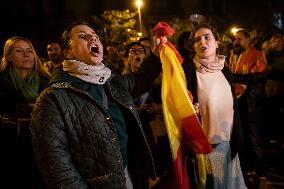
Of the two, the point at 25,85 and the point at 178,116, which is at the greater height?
the point at 25,85

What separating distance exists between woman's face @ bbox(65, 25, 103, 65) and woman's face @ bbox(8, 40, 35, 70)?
1.19 metres

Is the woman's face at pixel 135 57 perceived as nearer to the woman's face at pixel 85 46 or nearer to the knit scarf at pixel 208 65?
the knit scarf at pixel 208 65

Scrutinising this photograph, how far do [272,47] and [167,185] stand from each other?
3.82 m

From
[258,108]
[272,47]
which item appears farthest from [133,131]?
[272,47]

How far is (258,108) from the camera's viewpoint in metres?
6.14

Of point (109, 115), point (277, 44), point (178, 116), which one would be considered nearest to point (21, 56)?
point (109, 115)

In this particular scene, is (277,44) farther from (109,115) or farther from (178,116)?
(109,115)

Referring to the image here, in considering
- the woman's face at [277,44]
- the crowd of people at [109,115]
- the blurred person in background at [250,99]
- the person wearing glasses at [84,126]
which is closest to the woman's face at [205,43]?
the crowd of people at [109,115]

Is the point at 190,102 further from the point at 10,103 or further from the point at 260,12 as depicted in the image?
the point at 260,12

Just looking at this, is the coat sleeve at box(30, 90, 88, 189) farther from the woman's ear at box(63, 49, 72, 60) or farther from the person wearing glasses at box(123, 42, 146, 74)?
the person wearing glasses at box(123, 42, 146, 74)

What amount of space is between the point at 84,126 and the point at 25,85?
56.0 inches

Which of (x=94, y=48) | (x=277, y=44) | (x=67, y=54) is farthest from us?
(x=277, y=44)

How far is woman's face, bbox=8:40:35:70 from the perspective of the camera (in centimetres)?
408

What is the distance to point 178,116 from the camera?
394cm
